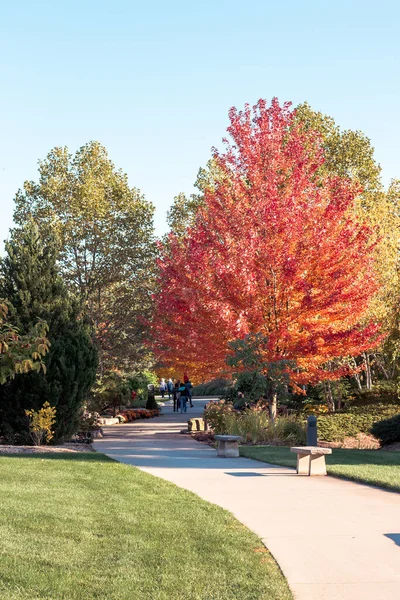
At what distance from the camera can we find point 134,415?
34.6 meters

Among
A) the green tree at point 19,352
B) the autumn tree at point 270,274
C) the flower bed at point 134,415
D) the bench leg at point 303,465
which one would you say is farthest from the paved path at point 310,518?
the flower bed at point 134,415

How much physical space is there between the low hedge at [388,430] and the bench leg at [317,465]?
7803 mm

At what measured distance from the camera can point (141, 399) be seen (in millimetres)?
49031

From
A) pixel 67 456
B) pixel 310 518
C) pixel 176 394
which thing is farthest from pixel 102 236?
pixel 310 518

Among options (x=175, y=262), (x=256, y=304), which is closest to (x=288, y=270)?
(x=256, y=304)

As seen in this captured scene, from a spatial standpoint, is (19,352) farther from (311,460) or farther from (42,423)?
(311,460)

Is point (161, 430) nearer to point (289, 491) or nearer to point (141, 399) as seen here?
point (289, 491)

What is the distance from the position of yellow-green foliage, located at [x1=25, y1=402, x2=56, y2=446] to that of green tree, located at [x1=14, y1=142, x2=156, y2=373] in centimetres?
1161

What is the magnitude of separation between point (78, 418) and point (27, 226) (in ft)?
17.3

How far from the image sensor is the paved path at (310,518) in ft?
21.7

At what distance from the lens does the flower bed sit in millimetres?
32991

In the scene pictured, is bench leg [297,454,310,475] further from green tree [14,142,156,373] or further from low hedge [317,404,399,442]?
green tree [14,142,156,373]

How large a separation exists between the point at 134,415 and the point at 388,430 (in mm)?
15720

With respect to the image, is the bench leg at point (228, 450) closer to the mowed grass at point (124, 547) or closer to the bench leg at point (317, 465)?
the bench leg at point (317, 465)
